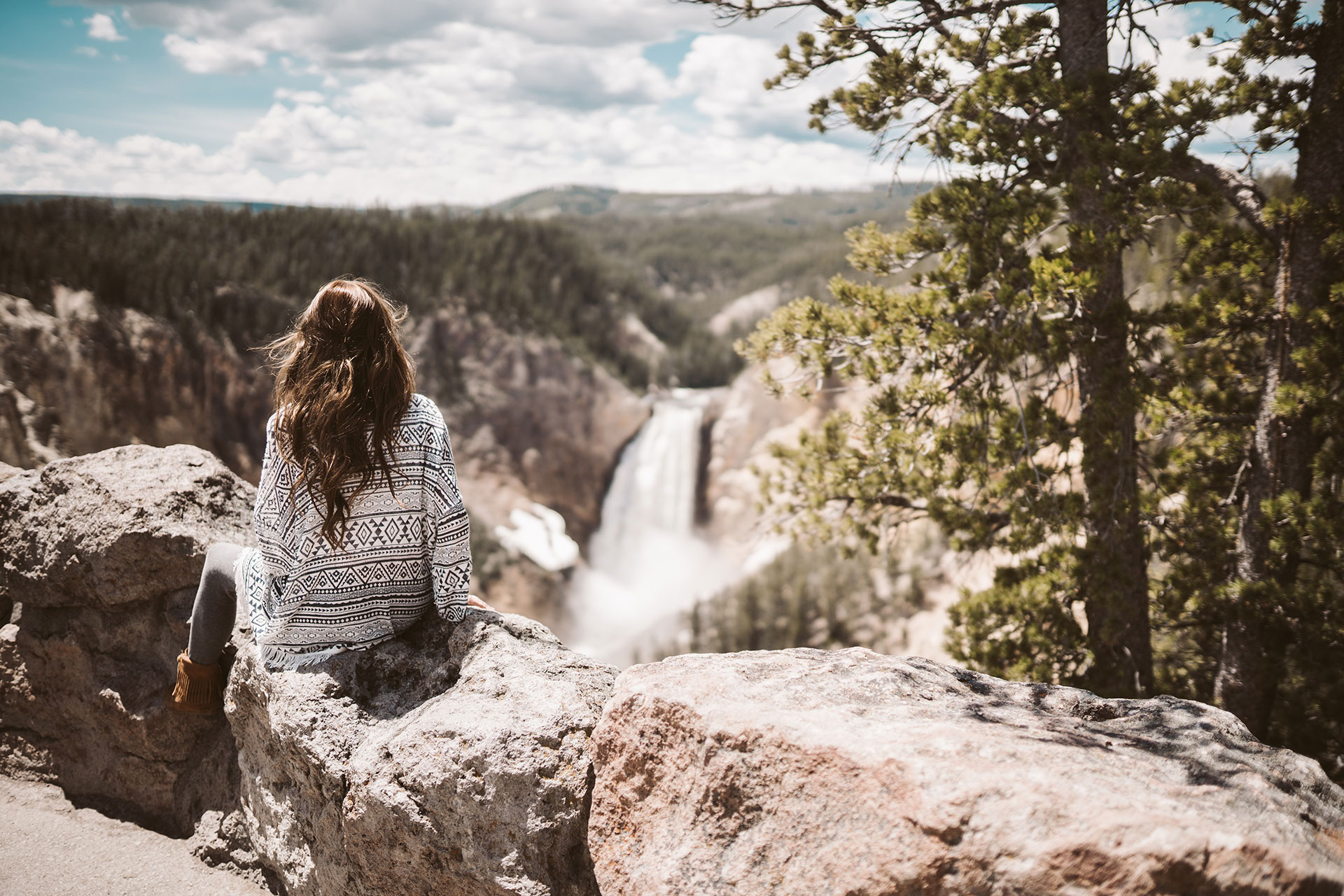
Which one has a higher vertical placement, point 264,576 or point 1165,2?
point 1165,2

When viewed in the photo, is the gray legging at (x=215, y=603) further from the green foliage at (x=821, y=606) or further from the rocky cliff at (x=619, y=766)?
the green foliage at (x=821, y=606)

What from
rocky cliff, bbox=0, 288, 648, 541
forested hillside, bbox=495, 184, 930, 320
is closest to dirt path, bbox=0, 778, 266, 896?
rocky cliff, bbox=0, 288, 648, 541

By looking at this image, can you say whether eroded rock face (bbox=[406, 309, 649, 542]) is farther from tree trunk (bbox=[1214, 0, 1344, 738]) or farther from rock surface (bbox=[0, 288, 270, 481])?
tree trunk (bbox=[1214, 0, 1344, 738])

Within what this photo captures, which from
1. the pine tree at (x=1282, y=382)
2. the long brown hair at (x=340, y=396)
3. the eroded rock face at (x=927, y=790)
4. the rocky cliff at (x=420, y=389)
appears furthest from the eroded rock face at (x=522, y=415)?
the eroded rock face at (x=927, y=790)

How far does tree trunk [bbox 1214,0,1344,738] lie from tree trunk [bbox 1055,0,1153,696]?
0.58 meters

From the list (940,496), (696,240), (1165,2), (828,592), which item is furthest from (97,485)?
(696,240)

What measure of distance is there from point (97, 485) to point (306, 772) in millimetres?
2134

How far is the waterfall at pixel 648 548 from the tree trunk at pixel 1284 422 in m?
22.1

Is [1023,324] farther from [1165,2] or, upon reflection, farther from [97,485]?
[97,485]

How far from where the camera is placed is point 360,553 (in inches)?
113

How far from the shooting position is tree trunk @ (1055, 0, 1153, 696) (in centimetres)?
487

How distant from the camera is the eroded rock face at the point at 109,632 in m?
3.62

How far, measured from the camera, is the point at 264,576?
2.99 m

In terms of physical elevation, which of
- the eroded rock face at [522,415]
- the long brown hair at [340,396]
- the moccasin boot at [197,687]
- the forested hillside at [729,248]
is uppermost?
the forested hillside at [729,248]
